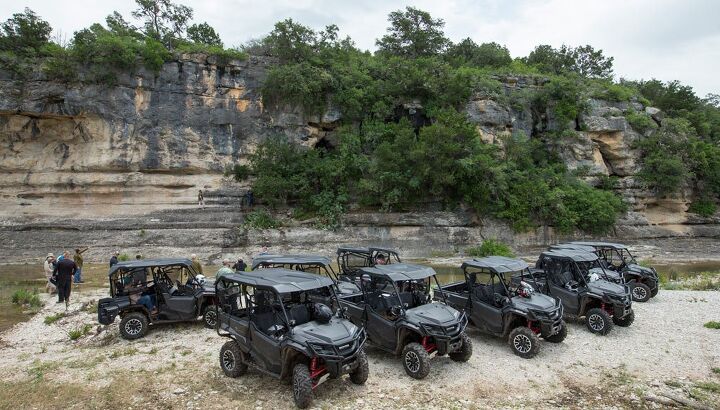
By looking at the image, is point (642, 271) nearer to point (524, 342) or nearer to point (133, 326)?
point (524, 342)

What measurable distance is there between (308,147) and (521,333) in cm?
2614

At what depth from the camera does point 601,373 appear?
767cm

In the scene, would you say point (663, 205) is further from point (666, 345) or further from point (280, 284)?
point (280, 284)

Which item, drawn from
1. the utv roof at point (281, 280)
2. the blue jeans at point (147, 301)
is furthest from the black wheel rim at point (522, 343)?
the blue jeans at point (147, 301)

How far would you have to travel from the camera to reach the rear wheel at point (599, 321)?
9.57m

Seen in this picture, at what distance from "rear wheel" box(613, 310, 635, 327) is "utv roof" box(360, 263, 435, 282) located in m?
5.37

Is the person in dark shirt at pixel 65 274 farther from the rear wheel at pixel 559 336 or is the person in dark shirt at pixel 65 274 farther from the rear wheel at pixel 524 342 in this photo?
the rear wheel at pixel 559 336

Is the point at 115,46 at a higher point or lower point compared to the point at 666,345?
higher

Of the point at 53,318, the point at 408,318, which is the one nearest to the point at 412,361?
the point at 408,318

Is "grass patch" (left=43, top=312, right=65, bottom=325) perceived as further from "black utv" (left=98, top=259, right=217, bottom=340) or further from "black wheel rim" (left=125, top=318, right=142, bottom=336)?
"black wheel rim" (left=125, top=318, right=142, bottom=336)

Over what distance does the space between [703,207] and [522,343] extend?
115ft

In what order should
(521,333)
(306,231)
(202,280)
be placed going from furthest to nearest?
(306,231) < (202,280) < (521,333)

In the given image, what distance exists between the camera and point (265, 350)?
654cm

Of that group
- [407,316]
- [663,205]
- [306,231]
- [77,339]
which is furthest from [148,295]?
[663,205]
